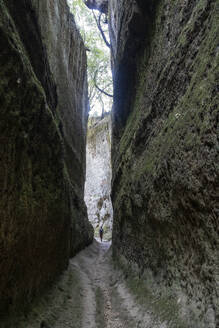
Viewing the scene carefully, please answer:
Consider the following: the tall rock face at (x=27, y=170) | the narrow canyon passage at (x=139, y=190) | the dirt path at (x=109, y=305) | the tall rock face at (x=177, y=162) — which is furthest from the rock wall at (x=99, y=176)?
the tall rock face at (x=27, y=170)

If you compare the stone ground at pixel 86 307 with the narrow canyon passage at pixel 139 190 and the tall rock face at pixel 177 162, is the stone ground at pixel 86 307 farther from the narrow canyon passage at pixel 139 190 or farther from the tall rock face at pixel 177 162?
the tall rock face at pixel 177 162

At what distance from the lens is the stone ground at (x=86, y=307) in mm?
4234

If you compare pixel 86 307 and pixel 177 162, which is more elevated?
pixel 177 162

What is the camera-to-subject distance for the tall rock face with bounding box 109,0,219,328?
10.7 ft

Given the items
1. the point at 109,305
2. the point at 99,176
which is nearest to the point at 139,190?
the point at 109,305

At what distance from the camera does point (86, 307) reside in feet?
17.6

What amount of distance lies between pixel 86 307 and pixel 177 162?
3.76m

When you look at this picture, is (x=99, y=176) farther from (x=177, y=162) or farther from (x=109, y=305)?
(x=177, y=162)

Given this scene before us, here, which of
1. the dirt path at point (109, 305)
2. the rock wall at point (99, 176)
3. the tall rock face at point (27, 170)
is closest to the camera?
the tall rock face at point (27, 170)

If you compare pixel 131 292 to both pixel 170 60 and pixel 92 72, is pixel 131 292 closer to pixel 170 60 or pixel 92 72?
pixel 170 60

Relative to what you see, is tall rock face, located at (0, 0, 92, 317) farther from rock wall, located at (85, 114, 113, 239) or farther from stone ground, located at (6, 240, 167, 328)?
rock wall, located at (85, 114, 113, 239)

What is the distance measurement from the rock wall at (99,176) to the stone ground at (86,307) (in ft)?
56.4

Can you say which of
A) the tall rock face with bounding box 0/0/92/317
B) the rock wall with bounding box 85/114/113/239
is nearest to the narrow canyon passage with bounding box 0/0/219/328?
the tall rock face with bounding box 0/0/92/317

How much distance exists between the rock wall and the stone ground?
17.2m
